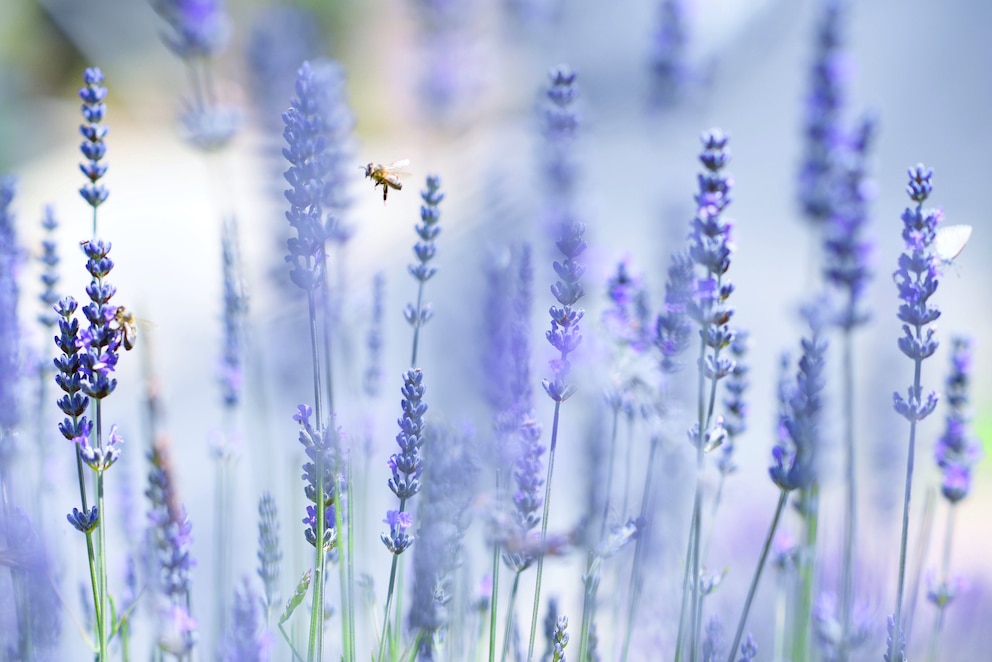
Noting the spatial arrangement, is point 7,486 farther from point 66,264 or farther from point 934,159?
point 934,159

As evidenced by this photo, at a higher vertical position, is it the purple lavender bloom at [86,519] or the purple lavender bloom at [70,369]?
the purple lavender bloom at [70,369]

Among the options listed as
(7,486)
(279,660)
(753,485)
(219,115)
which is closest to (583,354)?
(279,660)

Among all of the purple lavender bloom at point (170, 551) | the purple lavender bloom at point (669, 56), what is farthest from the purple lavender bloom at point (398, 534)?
the purple lavender bloom at point (669, 56)

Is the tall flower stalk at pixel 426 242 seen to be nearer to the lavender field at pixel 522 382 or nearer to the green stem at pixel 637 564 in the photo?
the lavender field at pixel 522 382

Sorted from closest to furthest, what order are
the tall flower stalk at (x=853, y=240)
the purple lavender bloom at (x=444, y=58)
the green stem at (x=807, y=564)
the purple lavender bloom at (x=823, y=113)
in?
1. the green stem at (x=807, y=564)
2. the tall flower stalk at (x=853, y=240)
3. the purple lavender bloom at (x=823, y=113)
4. the purple lavender bloom at (x=444, y=58)

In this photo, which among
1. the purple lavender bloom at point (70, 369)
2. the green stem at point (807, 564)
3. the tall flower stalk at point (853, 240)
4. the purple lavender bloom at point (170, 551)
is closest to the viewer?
the purple lavender bloom at point (70, 369)

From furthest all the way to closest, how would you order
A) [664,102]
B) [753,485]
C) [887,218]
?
[887,218], [753,485], [664,102]

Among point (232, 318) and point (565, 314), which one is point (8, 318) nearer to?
point (232, 318)

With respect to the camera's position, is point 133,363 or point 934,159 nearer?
point 133,363
